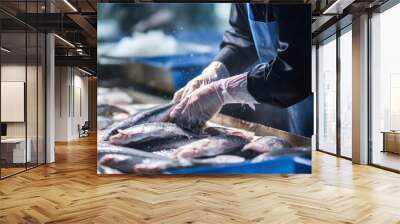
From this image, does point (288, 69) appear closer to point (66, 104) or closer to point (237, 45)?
point (237, 45)

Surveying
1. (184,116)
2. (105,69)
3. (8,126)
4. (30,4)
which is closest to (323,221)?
(184,116)

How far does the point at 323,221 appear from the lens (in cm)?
359

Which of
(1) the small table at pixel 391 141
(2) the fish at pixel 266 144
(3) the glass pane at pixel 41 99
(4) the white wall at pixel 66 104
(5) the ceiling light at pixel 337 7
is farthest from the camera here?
(4) the white wall at pixel 66 104

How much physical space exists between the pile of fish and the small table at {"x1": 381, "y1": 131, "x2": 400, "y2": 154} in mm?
2066

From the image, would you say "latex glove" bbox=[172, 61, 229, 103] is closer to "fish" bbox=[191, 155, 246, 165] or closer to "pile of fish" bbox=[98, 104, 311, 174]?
"pile of fish" bbox=[98, 104, 311, 174]

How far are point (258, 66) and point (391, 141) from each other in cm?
315

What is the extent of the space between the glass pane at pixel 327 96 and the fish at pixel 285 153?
392 cm

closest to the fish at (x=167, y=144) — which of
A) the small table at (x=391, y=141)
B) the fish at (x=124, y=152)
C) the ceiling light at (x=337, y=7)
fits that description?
the fish at (x=124, y=152)

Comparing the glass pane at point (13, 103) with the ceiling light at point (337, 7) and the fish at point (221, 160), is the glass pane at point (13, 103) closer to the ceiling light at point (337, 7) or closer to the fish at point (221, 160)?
the fish at point (221, 160)

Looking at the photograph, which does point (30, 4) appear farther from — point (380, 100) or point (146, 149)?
point (380, 100)

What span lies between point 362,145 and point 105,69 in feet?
17.7

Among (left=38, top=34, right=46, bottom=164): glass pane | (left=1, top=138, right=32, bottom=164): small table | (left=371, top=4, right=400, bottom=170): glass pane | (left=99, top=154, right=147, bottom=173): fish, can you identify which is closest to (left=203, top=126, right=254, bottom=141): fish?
(left=99, top=154, right=147, bottom=173): fish

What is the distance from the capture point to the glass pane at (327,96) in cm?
953

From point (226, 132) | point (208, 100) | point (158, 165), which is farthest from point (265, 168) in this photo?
point (158, 165)
